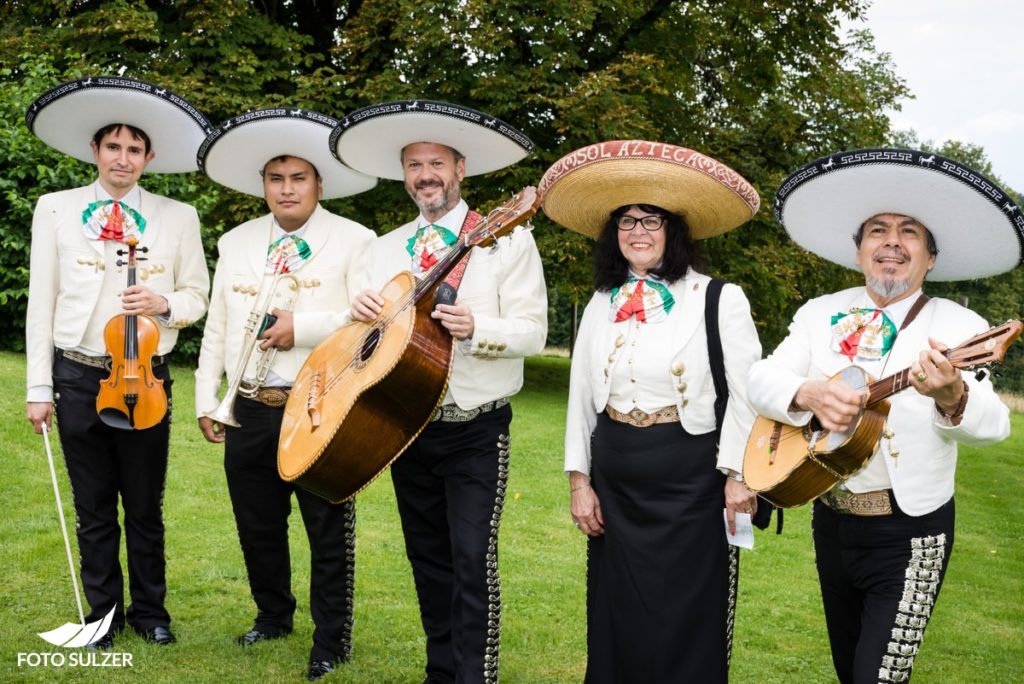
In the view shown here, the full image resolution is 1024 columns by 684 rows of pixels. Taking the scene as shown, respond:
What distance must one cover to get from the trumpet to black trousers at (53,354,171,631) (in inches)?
19.2

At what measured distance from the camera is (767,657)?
576 centimetres

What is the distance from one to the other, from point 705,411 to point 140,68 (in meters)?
14.7

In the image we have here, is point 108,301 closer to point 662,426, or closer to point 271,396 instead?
point 271,396

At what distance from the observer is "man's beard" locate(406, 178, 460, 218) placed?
443 cm

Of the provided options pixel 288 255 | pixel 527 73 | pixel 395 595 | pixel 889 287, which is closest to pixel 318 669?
pixel 395 595

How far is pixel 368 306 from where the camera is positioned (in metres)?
4.19

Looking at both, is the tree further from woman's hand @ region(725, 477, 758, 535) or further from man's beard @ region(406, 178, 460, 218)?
woman's hand @ region(725, 477, 758, 535)

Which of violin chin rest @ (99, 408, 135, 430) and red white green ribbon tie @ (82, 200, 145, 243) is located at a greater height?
red white green ribbon tie @ (82, 200, 145, 243)

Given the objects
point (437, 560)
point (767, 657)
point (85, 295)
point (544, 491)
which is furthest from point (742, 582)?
point (85, 295)

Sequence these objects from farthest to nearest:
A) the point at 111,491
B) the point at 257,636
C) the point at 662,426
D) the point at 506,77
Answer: the point at 506,77 → the point at 257,636 → the point at 111,491 → the point at 662,426

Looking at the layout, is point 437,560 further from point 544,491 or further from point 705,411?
point 544,491

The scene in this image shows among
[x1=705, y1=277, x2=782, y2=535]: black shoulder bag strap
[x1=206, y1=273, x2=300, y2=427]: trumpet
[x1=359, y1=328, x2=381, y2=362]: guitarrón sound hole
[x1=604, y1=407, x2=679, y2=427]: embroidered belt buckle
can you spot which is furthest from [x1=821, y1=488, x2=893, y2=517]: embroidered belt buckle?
[x1=206, y1=273, x2=300, y2=427]: trumpet

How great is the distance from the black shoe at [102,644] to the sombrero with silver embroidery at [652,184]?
3.05 metres

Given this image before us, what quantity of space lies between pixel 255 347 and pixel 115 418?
733 mm
